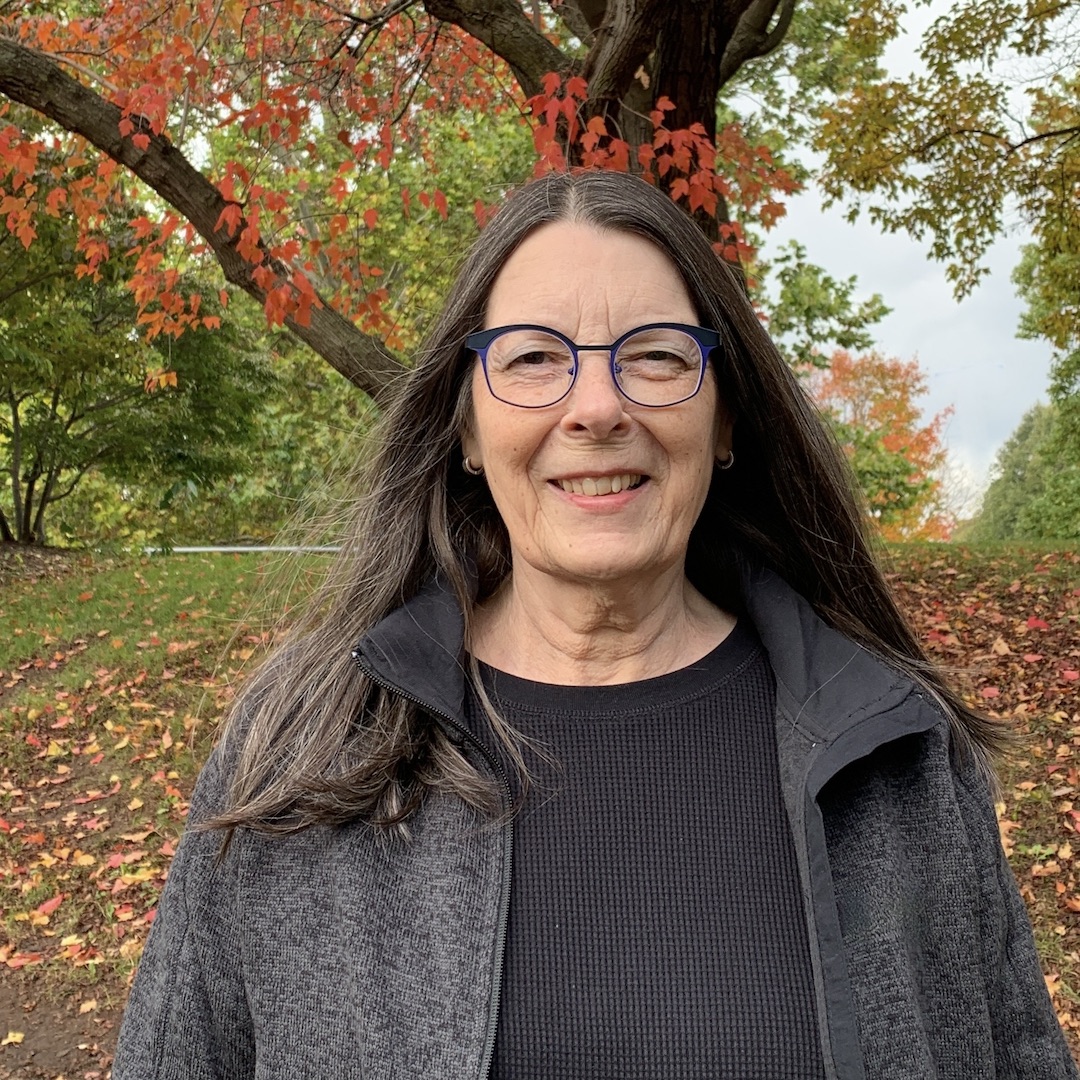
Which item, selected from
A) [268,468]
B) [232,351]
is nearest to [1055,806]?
[232,351]

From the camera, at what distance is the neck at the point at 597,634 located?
195 centimetres

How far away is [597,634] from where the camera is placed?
1.95 meters

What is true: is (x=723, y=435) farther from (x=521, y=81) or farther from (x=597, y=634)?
(x=521, y=81)

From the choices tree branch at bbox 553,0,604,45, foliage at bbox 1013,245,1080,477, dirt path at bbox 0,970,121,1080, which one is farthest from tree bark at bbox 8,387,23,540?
foliage at bbox 1013,245,1080,477

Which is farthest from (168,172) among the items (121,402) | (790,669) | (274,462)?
(274,462)

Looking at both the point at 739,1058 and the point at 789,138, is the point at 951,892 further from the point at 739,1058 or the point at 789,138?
the point at 789,138

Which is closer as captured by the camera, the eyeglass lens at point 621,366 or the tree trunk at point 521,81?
the eyeglass lens at point 621,366

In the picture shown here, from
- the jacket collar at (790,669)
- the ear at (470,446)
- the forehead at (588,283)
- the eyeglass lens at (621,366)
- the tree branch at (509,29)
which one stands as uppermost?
the tree branch at (509,29)

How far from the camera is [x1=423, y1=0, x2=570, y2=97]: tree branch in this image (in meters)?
6.20

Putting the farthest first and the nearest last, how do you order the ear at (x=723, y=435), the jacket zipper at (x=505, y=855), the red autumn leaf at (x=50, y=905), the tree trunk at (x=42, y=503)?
the tree trunk at (x=42, y=503), the red autumn leaf at (x=50, y=905), the ear at (x=723, y=435), the jacket zipper at (x=505, y=855)

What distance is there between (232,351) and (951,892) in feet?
49.7

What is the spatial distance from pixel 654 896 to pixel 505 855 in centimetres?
25

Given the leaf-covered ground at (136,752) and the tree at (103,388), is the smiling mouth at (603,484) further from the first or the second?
the tree at (103,388)

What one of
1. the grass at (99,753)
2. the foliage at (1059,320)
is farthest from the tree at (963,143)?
the grass at (99,753)
